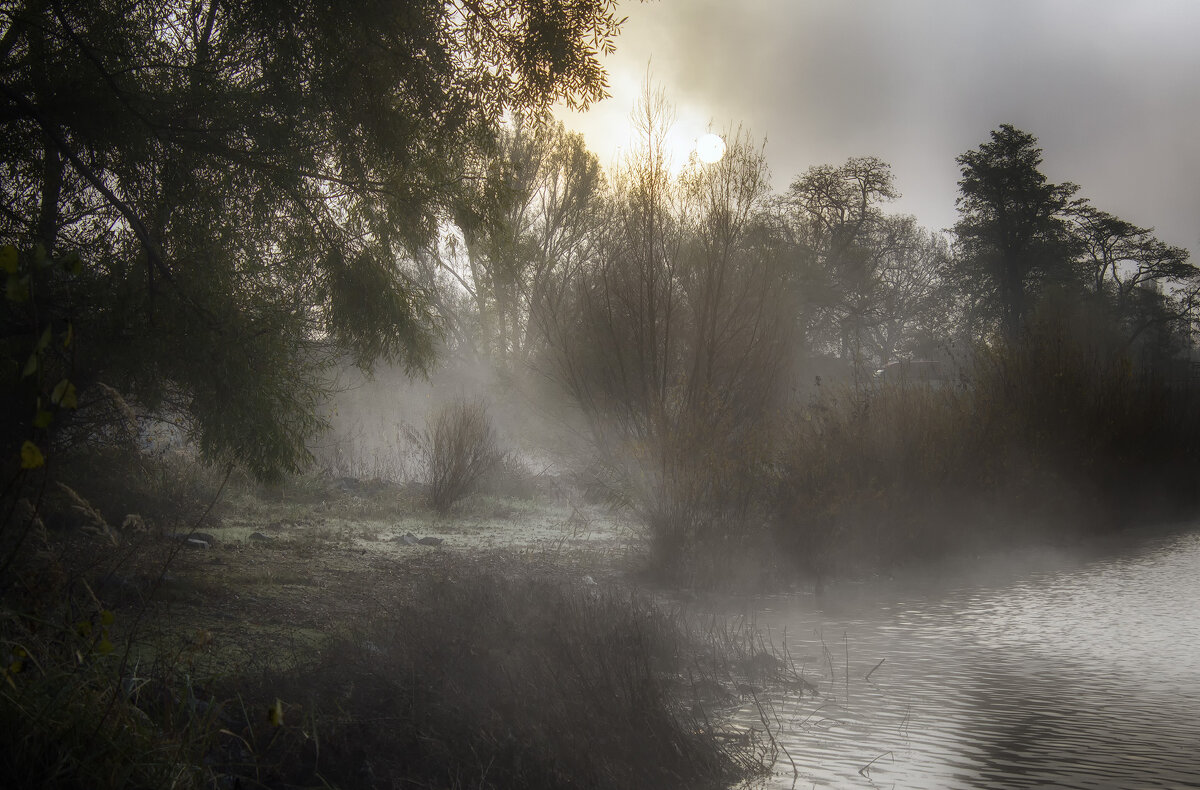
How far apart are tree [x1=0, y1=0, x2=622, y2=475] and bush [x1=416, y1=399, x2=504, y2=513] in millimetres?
6045

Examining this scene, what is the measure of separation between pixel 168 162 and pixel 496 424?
14.6 m

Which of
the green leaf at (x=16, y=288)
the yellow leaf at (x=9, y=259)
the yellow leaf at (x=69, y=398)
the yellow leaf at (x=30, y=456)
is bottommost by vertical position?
the yellow leaf at (x=30, y=456)

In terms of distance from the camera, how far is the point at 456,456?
14023 mm

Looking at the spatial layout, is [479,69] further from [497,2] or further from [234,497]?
[234,497]

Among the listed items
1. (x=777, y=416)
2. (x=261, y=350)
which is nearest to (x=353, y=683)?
(x=261, y=350)

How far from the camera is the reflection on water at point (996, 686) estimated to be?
13.2 ft

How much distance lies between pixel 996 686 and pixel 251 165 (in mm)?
6249

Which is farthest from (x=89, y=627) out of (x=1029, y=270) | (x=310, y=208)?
(x=1029, y=270)

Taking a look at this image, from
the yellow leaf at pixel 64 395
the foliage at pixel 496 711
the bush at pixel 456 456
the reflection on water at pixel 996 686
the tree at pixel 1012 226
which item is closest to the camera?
the yellow leaf at pixel 64 395

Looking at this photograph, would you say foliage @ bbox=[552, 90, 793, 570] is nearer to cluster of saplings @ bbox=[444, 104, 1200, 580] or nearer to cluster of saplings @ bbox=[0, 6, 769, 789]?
cluster of saplings @ bbox=[444, 104, 1200, 580]

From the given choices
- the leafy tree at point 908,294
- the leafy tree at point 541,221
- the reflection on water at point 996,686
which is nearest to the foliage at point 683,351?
the reflection on water at point 996,686

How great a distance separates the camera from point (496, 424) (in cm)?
2084

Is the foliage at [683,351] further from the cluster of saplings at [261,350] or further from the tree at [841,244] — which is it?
the tree at [841,244]

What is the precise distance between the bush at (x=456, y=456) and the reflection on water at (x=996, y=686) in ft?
21.8
